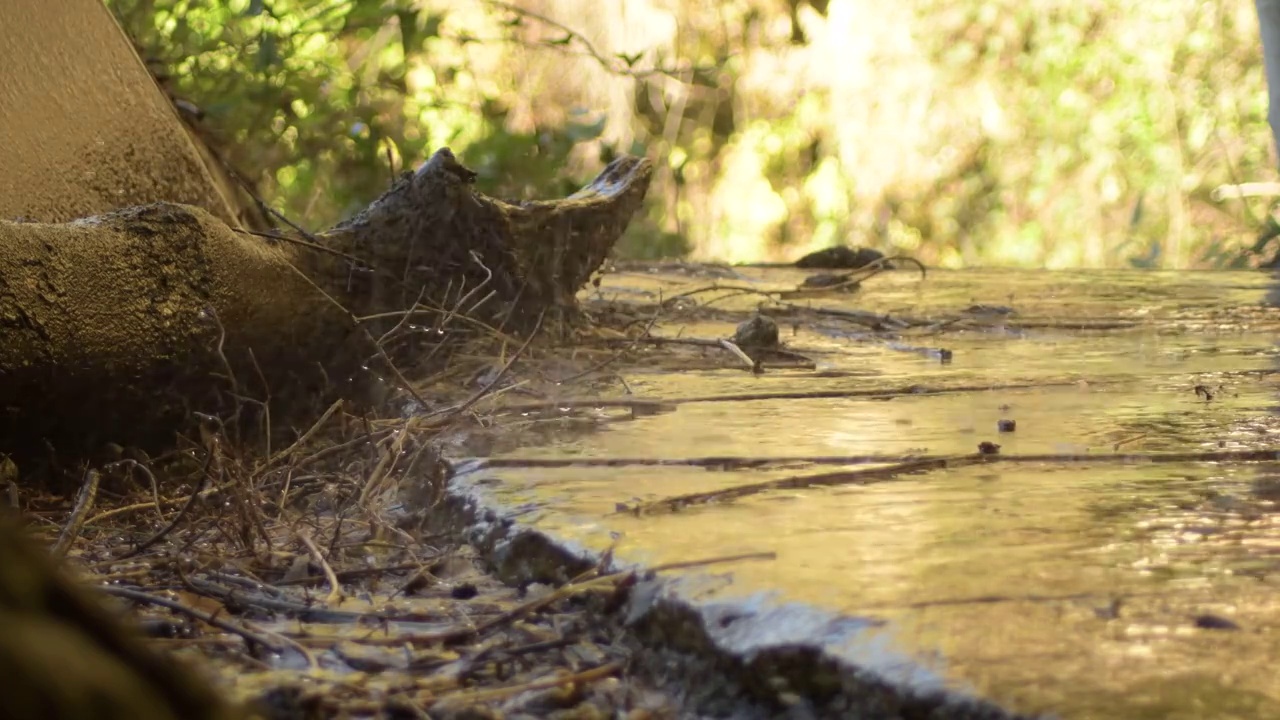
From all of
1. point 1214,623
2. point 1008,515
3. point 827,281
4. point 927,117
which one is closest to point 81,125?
point 1008,515

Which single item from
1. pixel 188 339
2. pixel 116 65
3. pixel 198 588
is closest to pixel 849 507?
pixel 198 588

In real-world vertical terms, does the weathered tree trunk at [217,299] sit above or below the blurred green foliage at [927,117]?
above

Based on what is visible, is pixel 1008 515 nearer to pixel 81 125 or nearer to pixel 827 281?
pixel 81 125

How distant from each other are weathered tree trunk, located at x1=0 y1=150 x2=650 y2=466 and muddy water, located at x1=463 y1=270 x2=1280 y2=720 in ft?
1.38

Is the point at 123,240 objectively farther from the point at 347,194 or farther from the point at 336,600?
the point at 347,194

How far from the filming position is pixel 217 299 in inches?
93.4

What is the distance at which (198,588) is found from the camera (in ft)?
5.20

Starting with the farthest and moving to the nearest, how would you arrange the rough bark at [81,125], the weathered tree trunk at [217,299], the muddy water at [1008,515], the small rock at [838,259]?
1. the small rock at [838,259]
2. the rough bark at [81,125]
3. the weathered tree trunk at [217,299]
4. the muddy water at [1008,515]

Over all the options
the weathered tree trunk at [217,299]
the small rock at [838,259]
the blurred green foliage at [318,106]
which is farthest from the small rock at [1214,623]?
the small rock at [838,259]

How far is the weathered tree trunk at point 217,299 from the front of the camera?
2131 mm

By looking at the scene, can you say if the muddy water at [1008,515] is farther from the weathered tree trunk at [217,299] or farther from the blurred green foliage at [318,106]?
the blurred green foliage at [318,106]

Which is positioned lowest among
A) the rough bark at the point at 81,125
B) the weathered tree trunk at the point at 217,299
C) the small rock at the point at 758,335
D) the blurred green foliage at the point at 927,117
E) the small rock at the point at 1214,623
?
the blurred green foliage at the point at 927,117

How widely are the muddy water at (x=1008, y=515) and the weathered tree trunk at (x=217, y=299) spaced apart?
42cm

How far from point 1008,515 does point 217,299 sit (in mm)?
1323
